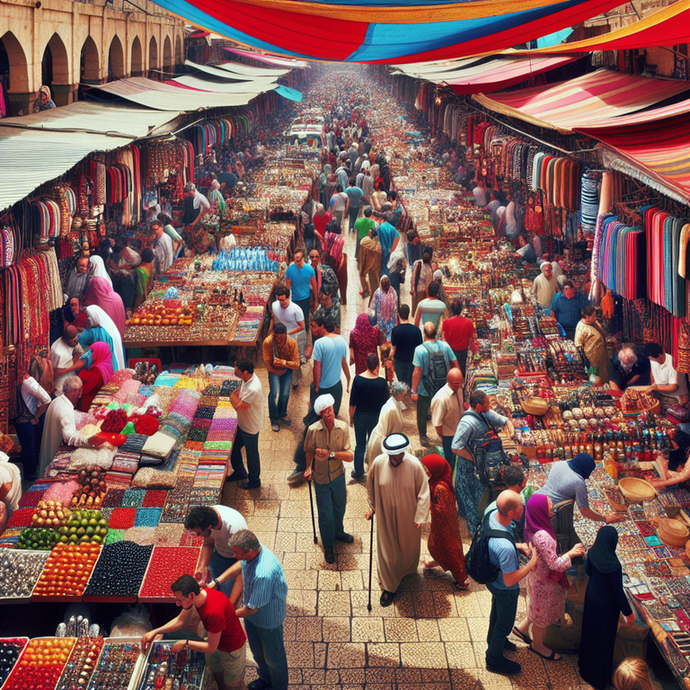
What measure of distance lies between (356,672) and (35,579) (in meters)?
2.26

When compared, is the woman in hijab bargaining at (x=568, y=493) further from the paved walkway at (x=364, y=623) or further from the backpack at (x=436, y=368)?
the backpack at (x=436, y=368)

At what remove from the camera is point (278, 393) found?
8.67 metres

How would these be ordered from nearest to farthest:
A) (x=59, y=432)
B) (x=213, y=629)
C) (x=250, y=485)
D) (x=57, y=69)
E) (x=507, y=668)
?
1. (x=213, y=629)
2. (x=507, y=668)
3. (x=59, y=432)
4. (x=250, y=485)
5. (x=57, y=69)

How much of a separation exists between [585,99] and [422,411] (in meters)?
5.26

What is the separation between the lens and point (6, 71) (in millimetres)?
12375

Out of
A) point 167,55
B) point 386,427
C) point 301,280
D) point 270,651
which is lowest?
point 270,651

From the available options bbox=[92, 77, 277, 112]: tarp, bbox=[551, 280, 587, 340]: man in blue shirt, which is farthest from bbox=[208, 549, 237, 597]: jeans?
bbox=[92, 77, 277, 112]: tarp

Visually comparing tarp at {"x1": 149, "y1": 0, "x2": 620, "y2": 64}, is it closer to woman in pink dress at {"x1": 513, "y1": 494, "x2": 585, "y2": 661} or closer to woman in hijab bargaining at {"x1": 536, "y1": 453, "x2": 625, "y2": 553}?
woman in hijab bargaining at {"x1": 536, "y1": 453, "x2": 625, "y2": 553}

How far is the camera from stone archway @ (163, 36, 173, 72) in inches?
936

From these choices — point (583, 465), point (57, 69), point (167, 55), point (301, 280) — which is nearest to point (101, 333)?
point (301, 280)

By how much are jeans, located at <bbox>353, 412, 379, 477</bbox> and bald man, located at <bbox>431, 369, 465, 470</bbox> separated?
689 mm

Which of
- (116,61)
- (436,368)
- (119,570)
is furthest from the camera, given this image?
(116,61)

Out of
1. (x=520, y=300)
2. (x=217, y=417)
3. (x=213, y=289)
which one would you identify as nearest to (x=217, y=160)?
(x=213, y=289)

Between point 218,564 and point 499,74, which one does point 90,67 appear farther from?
point 218,564
